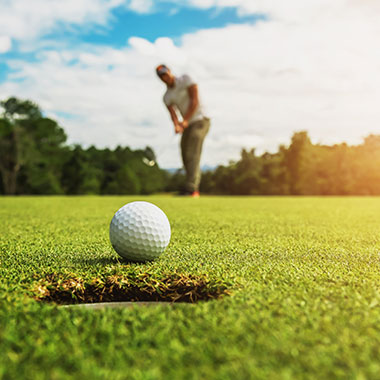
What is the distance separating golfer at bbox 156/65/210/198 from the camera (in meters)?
9.16

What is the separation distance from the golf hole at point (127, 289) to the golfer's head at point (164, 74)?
781 cm

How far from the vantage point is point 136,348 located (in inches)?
43.4

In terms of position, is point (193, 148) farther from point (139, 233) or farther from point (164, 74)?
point (139, 233)

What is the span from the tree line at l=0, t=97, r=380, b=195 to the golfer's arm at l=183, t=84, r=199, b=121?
21.1m

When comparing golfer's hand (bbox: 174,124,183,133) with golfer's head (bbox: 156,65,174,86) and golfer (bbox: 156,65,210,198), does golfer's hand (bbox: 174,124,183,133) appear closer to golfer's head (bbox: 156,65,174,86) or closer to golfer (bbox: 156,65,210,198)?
golfer (bbox: 156,65,210,198)

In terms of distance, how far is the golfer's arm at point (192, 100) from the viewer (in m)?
9.12

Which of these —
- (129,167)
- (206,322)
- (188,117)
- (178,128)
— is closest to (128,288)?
(206,322)

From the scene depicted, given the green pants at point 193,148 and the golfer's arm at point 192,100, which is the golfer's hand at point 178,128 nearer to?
the golfer's arm at point 192,100

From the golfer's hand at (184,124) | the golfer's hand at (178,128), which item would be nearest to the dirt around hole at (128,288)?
the golfer's hand at (178,128)

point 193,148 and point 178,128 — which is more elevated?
point 178,128

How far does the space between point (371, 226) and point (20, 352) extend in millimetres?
3856

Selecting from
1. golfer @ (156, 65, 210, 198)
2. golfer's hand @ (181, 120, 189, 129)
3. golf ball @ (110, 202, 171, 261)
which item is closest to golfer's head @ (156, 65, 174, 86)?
golfer @ (156, 65, 210, 198)

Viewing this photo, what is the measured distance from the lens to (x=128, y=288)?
1.83 m

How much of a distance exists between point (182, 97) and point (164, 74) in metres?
0.72
